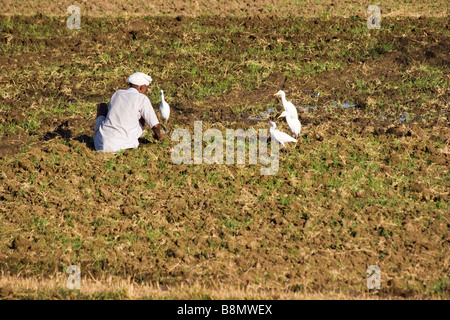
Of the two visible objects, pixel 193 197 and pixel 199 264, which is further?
pixel 193 197

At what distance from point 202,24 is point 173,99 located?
400 cm

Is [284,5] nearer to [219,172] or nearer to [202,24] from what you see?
[202,24]

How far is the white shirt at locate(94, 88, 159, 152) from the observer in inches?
314

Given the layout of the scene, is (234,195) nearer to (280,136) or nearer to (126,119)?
(280,136)

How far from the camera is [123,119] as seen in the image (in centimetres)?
797

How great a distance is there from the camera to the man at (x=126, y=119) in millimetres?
7973

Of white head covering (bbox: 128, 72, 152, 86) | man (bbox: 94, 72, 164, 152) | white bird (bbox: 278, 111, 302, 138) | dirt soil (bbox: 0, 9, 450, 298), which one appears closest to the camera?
dirt soil (bbox: 0, 9, 450, 298)

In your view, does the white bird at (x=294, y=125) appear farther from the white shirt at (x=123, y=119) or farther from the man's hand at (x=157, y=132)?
the white shirt at (x=123, y=119)

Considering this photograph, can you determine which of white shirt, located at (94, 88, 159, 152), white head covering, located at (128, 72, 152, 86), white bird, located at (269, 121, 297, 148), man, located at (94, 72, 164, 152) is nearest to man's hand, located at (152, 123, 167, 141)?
man, located at (94, 72, 164, 152)

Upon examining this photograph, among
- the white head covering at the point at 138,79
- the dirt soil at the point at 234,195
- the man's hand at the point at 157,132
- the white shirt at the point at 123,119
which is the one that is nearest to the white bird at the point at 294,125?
the dirt soil at the point at 234,195

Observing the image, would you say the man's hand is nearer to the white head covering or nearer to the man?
the man

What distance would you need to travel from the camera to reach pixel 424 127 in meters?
9.33

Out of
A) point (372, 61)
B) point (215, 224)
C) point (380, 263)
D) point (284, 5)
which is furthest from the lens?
point (284, 5)

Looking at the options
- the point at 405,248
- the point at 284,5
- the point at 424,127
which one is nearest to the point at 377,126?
the point at 424,127
